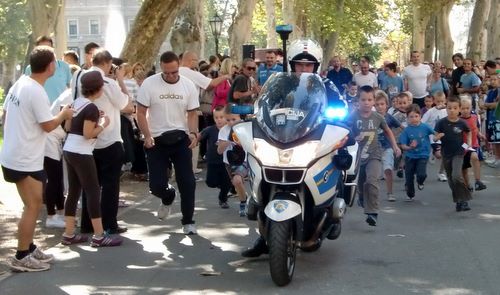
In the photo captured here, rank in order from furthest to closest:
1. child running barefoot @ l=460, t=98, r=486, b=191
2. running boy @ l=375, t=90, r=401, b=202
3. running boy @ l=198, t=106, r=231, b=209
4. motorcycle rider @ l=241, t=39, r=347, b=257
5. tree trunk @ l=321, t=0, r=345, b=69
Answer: tree trunk @ l=321, t=0, r=345, b=69 → child running barefoot @ l=460, t=98, r=486, b=191 → running boy @ l=375, t=90, r=401, b=202 → running boy @ l=198, t=106, r=231, b=209 → motorcycle rider @ l=241, t=39, r=347, b=257

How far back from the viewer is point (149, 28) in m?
15.8

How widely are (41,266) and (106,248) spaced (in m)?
1.08

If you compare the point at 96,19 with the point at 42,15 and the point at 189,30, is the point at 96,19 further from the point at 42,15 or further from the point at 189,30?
the point at 189,30

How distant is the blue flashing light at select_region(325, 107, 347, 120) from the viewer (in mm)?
7732

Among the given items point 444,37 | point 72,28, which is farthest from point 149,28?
point 72,28

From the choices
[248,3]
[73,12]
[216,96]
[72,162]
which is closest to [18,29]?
[73,12]

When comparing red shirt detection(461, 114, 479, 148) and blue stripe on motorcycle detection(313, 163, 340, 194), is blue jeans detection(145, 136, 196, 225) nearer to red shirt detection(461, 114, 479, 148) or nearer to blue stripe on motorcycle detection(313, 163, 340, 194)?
blue stripe on motorcycle detection(313, 163, 340, 194)

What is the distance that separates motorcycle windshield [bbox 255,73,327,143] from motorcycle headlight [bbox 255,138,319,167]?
9 centimetres

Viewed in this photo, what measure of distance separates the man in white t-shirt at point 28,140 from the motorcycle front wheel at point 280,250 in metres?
2.08

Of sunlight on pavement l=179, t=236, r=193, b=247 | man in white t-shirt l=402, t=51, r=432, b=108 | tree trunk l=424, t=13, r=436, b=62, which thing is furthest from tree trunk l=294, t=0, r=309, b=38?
sunlight on pavement l=179, t=236, r=193, b=247

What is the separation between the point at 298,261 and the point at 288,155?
133 centimetres

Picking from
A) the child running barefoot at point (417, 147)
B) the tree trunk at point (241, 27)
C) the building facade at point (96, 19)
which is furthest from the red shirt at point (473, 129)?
the building facade at point (96, 19)

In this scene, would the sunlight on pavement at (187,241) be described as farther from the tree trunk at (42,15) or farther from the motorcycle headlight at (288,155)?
the tree trunk at (42,15)

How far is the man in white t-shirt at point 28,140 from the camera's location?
7.62 metres
